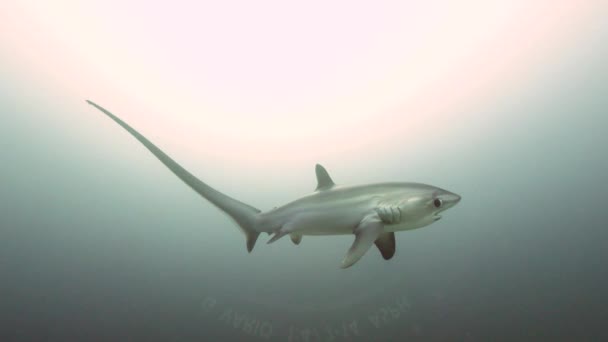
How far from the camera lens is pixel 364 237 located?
2738 millimetres

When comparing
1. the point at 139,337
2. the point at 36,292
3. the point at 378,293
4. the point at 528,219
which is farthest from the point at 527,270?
the point at 36,292

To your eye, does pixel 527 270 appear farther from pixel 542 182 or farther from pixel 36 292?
pixel 36 292

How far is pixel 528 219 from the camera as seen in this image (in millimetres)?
45625

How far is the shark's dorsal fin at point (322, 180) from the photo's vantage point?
11.6 feet

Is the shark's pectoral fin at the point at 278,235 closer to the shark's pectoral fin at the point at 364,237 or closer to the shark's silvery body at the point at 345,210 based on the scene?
the shark's silvery body at the point at 345,210

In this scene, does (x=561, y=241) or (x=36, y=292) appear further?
(x=561, y=241)

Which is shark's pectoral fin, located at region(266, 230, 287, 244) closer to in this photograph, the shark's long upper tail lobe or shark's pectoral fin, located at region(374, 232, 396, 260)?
the shark's long upper tail lobe

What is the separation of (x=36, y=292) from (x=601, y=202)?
212 feet

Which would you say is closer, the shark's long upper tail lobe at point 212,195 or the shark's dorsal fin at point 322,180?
the shark's long upper tail lobe at point 212,195

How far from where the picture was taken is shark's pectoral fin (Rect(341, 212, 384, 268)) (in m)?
2.53

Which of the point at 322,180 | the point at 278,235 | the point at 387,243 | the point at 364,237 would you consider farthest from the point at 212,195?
the point at 387,243

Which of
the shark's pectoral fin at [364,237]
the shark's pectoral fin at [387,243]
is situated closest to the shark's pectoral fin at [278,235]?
the shark's pectoral fin at [364,237]

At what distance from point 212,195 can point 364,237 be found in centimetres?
151

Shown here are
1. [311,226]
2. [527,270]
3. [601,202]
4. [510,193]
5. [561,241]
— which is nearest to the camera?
[311,226]
